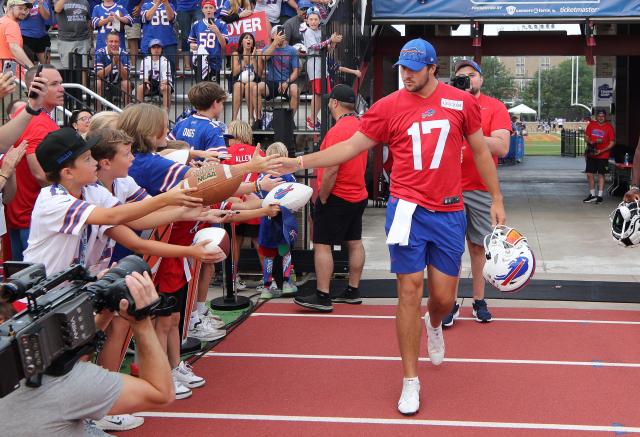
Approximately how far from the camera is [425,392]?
5.85 m

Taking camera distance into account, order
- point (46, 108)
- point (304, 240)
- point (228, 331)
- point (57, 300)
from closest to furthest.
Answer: point (57, 300) < point (46, 108) < point (228, 331) < point (304, 240)

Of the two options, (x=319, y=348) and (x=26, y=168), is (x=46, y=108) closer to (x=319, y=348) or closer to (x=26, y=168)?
(x=26, y=168)

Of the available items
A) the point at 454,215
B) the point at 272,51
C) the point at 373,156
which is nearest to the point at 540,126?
the point at 373,156

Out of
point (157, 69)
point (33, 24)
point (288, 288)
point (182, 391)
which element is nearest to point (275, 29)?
point (157, 69)

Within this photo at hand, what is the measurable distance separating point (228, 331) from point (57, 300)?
4816 millimetres

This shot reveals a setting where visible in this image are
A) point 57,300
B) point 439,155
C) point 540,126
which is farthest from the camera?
point 540,126

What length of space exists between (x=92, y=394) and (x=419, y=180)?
3.14 metres

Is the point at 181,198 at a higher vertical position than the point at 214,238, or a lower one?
higher

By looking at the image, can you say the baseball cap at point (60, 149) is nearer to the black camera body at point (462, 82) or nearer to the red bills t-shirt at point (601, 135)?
the black camera body at point (462, 82)

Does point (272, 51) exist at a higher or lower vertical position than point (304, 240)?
higher

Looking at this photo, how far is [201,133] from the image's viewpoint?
23.4 ft

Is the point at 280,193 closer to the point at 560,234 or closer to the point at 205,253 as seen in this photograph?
the point at 205,253

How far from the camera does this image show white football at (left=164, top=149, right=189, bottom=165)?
5.73 metres

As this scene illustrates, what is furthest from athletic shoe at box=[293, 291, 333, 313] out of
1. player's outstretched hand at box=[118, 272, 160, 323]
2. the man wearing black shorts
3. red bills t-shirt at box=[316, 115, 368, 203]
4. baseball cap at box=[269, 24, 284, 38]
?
baseball cap at box=[269, 24, 284, 38]
